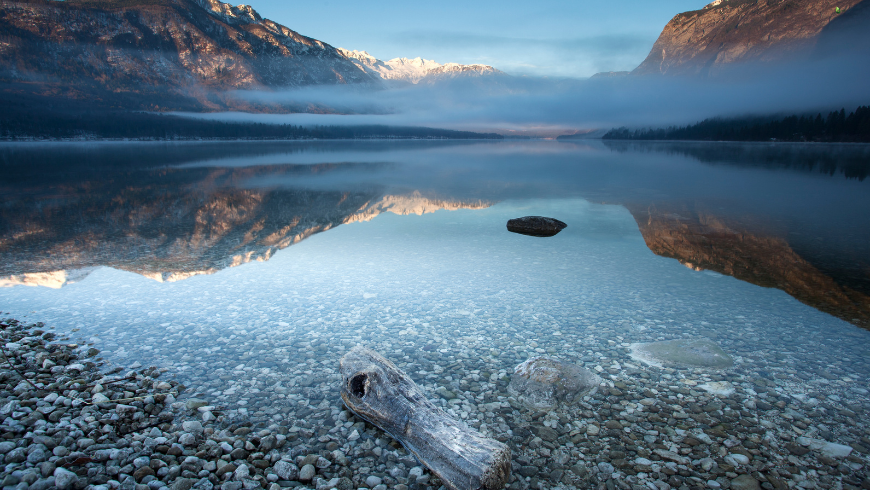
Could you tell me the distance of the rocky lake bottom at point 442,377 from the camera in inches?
208

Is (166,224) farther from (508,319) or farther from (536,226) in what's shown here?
(508,319)

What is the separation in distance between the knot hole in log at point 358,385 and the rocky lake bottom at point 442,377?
0.45 metres

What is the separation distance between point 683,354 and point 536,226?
36.9 feet

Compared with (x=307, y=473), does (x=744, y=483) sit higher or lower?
lower

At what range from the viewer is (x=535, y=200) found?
98.5 feet

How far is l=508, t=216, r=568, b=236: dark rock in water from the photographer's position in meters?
18.9

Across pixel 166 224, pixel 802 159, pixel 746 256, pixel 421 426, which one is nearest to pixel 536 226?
pixel 746 256

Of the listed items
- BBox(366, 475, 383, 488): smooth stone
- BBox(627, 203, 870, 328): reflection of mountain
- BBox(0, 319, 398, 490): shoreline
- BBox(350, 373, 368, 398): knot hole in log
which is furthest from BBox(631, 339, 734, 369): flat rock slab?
BBox(0, 319, 398, 490): shoreline

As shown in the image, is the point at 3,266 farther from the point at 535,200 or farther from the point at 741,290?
the point at 535,200

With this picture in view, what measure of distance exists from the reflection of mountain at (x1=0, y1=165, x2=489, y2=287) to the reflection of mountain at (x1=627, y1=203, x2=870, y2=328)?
38.8 ft

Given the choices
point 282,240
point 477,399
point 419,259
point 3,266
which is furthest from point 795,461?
point 3,266

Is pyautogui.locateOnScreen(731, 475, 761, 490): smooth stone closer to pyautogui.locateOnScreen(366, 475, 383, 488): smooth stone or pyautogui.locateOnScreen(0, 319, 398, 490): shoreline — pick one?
pyautogui.locateOnScreen(366, 475, 383, 488): smooth stone

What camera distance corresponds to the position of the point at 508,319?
32.7 ft

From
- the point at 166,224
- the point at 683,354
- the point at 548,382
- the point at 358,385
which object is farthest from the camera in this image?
the point at 166,224
